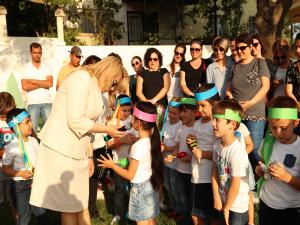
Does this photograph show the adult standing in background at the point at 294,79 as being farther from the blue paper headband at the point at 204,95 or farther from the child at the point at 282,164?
the child at the point at 282,164

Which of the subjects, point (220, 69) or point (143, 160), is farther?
point (220, 69)

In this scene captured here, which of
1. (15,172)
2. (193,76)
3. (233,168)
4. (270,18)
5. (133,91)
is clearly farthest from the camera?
(270,18)

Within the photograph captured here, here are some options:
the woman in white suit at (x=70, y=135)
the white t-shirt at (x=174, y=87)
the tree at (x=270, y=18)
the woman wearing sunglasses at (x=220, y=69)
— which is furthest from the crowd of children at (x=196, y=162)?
the tree at (x=270, y=18)

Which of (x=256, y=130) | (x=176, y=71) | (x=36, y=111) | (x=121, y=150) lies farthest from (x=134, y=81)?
(x=256, y=130)

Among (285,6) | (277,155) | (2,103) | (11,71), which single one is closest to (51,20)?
(11,71)

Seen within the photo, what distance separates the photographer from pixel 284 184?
2754mm

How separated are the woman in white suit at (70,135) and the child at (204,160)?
77 cm

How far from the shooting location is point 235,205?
302 cm

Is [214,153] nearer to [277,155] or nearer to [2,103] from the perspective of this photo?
[277,155]

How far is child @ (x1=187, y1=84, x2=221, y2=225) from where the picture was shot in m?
3.43

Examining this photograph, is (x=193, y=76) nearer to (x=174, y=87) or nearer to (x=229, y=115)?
(x=174, y=87)

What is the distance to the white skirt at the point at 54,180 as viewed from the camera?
130 inches

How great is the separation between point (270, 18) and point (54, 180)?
33.0 ft

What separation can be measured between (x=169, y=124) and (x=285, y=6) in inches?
371
